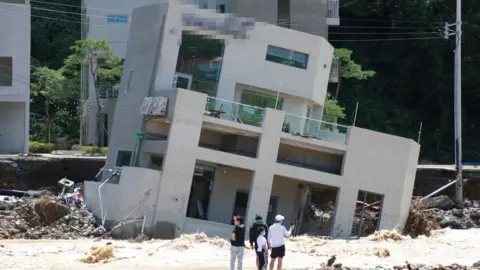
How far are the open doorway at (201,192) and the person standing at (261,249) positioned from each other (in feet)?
55.8

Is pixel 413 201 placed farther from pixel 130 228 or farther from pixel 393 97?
pixel 393 97

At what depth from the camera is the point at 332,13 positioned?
63.2 m

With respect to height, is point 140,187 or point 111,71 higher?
point 111,71

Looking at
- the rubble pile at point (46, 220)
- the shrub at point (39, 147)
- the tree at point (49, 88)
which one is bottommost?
the rubble pile at point (46, 220)

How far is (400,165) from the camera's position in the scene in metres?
40.9

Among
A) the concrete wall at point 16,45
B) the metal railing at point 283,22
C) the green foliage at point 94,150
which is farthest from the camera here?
the metal railing at point 283,22

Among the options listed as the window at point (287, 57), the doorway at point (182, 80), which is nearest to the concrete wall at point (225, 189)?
the doorway at point (182, 80)

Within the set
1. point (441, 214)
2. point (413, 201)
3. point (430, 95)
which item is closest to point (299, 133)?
point (413, 201)

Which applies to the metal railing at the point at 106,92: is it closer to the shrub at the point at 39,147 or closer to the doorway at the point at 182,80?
the shrub at the point at 39,147

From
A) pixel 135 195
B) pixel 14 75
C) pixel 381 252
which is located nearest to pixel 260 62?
pixel 135 195

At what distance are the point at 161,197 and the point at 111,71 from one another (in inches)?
934

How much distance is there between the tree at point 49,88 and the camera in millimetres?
61750

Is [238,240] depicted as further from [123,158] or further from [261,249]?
[123,158]

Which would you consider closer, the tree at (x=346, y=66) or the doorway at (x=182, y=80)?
the doorway at (x=182, y=80)
